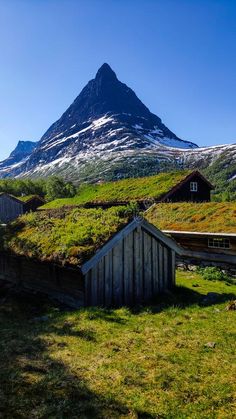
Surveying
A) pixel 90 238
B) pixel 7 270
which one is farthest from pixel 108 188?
pixel 90 238

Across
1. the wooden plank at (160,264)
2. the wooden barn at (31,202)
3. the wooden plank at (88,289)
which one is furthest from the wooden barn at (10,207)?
the wooden plank at (88,289)

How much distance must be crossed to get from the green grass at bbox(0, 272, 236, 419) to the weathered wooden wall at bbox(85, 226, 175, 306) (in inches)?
63.5

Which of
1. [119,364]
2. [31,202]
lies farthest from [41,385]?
[31,202]

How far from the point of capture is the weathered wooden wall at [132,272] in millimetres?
14842

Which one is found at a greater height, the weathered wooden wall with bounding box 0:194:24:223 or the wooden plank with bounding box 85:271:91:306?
the weathered wooden wall with bounding box 0:194:24:223

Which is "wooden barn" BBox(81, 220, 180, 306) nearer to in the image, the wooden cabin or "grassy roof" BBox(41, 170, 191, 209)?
the wooden cabin

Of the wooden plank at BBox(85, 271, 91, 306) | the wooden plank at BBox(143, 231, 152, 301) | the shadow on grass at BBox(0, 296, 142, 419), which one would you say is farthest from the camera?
the wooden plank at BBox(143, 231, 152, 301)

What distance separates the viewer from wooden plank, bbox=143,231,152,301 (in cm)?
1648

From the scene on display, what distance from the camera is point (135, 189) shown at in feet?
145

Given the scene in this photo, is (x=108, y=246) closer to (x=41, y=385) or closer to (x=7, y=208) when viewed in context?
(x=41, y=385)

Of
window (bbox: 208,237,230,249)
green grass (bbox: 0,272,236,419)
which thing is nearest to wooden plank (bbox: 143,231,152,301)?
green grass (bbox: 0,272,236,419)

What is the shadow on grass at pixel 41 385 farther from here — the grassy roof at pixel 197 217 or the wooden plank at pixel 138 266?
the grassy roof at pixel 197 217

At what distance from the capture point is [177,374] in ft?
27.0

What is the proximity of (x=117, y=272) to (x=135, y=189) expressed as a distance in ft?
95.9
